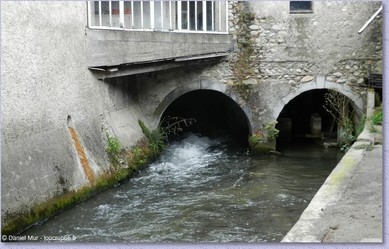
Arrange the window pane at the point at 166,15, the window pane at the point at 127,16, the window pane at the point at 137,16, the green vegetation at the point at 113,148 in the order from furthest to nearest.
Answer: the window pane at the point at 166,15 → the window pane at the point at 137,16 → the window pane at the point at 127,16 → the green vegetation at the point at 113,148

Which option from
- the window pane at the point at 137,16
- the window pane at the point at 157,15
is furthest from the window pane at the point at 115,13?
the window pane at the point at 157,15

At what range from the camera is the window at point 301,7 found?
375 inches

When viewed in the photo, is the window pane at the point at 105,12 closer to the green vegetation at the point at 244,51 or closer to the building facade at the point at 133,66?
the building facade at the point at 133,66

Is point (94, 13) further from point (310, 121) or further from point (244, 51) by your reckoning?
point (310, 121)

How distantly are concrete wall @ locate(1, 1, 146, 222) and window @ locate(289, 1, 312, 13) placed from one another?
13.2 ft

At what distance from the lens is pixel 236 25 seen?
33.4 feet

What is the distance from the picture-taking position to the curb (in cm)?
450

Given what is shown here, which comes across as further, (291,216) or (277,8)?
(277,8)

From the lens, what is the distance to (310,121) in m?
12.1

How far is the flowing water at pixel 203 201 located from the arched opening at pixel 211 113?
6.10 ft

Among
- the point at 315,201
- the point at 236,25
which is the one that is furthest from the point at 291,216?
the point at 236,25

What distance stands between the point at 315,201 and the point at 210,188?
8.78 feet

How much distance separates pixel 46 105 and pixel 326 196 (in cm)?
341

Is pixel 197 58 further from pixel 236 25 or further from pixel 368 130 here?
pixel 368 130
